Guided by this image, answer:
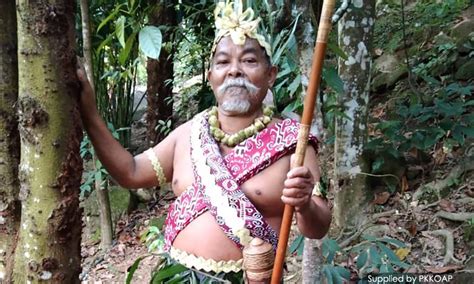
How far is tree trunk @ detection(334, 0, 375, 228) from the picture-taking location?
319 cm

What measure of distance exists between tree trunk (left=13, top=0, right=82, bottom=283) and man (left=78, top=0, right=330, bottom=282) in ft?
0.75

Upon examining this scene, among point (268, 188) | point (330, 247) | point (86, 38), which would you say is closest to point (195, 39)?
point (86, 38)

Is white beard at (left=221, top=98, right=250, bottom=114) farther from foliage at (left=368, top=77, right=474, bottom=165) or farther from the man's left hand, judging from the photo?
foliage at (left=368, top=77, right=474, bottom=165)

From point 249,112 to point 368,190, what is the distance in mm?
2169

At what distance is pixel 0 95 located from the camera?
1.33 m

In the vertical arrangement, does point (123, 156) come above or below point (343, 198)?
above

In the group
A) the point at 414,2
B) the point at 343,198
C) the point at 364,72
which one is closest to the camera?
the point at 364,72

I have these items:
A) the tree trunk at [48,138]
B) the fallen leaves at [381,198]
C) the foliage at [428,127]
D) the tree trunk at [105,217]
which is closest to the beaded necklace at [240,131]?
the tree trunk at [48,138]

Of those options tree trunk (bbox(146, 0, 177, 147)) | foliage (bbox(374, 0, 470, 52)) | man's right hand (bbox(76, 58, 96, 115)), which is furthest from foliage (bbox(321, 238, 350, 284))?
foliage (bbox(374, 0, 470, 52))

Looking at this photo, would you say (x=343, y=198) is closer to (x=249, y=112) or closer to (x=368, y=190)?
(x=368, y=190)

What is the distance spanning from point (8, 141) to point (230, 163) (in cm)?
61

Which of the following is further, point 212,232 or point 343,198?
point 343,198

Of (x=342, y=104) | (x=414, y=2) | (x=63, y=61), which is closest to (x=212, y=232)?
(x=63, y=61)

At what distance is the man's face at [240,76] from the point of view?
5.06ft
